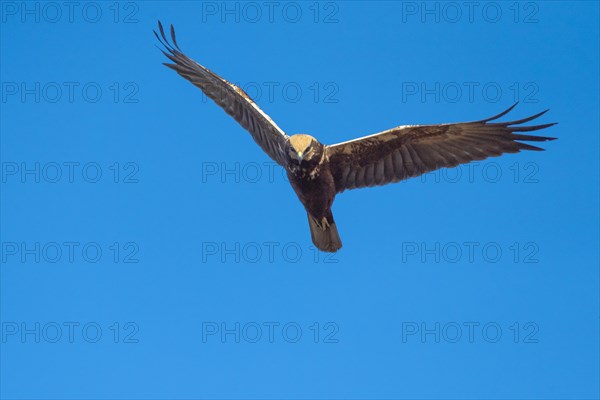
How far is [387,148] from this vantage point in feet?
40.1

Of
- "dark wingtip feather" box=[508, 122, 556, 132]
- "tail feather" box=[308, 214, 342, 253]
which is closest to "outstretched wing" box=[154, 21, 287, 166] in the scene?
"tail feather" box=[308, 214, 342, 253]

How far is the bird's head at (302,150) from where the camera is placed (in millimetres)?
11234

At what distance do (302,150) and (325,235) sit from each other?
157 cm

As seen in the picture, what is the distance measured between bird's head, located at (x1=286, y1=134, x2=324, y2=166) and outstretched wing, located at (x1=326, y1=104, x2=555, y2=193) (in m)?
0.55

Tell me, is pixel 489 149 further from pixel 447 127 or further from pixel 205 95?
pixel 205 95

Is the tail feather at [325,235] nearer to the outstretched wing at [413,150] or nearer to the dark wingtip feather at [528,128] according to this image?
the outstretched wing at [413,150]

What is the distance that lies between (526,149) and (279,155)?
11.9 feet

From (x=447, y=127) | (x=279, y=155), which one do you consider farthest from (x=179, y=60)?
(x=447, y=127)

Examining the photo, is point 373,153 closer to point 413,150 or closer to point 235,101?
point 413,150

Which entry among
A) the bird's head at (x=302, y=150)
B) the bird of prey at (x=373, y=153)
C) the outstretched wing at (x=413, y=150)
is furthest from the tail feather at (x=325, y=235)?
the bird's head at (x=302, y=150)

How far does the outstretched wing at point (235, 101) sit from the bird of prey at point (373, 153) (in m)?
0.02

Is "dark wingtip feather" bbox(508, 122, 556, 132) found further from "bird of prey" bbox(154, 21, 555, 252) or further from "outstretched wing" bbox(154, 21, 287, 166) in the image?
"outstretched wing" bbox(154, 21, 287, 166)

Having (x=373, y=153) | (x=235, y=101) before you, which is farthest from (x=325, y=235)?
(x=235, y=101)

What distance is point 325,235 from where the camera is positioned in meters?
12.2
